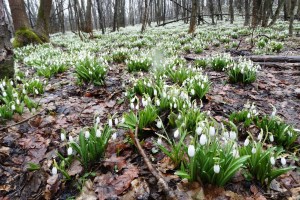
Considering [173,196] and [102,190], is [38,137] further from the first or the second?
[173,196]

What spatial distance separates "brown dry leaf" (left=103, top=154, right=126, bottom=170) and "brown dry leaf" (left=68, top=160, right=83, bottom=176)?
25cm

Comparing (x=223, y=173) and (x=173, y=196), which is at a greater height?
(x=223, y=173)

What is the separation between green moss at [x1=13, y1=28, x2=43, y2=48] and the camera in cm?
1291

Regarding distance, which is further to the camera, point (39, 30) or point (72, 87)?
point (39, 30)

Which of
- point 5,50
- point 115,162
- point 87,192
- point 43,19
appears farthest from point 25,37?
point 87,192

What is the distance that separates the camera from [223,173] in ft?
6.61

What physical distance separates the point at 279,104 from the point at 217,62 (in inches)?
85.0

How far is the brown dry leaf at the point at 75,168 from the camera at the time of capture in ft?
8.02

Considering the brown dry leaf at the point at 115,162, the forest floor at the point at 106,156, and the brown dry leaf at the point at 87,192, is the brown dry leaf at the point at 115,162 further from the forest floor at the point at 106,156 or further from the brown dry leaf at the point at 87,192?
the brown dry leaf at the point at 87,192

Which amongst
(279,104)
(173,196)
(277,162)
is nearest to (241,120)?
(277,162)

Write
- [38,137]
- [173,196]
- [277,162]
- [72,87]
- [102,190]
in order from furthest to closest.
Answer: [72,87], [38,137], [277,162], [102,190], [173,196]

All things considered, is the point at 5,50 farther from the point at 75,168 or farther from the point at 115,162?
the point at 115,162

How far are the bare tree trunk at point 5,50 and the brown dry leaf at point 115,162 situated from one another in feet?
9.53

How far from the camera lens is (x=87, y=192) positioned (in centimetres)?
222
